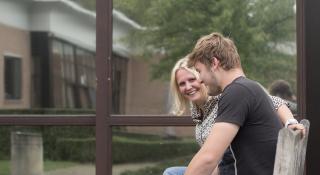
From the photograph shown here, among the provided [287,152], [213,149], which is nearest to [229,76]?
[213,149]

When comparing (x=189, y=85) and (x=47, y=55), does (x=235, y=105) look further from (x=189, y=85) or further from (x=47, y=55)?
(x=47, y=55)

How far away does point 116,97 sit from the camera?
442 cm

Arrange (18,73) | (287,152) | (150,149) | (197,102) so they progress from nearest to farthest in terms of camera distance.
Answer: (287,152)
(197,102)
(150,149)
(18,73)

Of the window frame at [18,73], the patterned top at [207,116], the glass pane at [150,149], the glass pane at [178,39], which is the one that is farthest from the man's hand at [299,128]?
the window frame at [18,73]

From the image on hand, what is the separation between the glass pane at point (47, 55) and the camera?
186 inches

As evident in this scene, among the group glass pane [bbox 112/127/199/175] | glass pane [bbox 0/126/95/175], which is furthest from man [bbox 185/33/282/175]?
glass pane [bbox 0/126/95/175]

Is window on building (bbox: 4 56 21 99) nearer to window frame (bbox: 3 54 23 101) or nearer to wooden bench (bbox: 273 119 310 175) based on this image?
window frame (bbox: 3 54 23 101)

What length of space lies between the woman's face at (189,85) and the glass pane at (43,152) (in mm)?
1329

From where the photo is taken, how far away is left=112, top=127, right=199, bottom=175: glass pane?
4328 millimetres

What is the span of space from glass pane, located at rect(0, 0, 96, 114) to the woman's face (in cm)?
139

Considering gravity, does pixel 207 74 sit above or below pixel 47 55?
below

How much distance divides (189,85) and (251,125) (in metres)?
0.85

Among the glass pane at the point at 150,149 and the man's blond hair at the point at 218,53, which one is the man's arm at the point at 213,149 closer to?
the man's blond hair at the point at 218,53

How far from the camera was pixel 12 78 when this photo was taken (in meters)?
4.77
